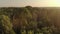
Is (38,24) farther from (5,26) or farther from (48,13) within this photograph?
(5,26)

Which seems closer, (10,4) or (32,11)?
(32,11)

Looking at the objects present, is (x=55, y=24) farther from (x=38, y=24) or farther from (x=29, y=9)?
(x=29, y=9)

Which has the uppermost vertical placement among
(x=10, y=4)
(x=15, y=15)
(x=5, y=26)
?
(x=10, y=4)

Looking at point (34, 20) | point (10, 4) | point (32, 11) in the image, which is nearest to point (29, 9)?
point (32, 11)

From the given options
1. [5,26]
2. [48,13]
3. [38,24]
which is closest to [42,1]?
[48,13]

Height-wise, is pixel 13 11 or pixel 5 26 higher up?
pixel 13 11

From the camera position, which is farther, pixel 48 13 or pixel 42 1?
pixel 42 1
